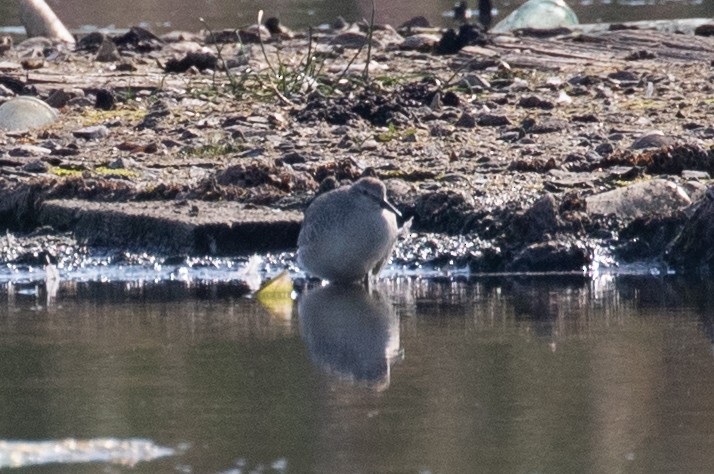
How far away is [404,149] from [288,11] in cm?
1284

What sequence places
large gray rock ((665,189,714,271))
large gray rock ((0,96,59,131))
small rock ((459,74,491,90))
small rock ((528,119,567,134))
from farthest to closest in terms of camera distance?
1. small rock ((459,74,491,90))
2. large gray rock ((0,96,59,131))
3. small rock ((528,119,567,134))
4. large gray rock ((665,189,714,271))

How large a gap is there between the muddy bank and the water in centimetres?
580

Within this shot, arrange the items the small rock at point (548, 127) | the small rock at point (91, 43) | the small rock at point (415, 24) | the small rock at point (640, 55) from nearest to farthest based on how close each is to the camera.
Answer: the small rock at point (548, 127), the small rock at point (640, 55), the small rock at point (91, 43), the small rock at point (415, 24)

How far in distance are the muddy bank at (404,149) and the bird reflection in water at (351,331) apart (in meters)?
0.88

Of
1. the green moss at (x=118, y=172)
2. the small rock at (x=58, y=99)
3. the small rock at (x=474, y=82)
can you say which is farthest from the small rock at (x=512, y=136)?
the small rock at (x=58, y=99)

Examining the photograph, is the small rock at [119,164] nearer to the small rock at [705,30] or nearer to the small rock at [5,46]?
the small rock at [5,46]

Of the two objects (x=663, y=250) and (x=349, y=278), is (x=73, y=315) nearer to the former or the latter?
(x=349, y=278)

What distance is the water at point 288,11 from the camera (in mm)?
19641

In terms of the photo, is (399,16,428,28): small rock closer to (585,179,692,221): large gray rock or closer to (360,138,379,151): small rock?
(360,138,379,151): small rock

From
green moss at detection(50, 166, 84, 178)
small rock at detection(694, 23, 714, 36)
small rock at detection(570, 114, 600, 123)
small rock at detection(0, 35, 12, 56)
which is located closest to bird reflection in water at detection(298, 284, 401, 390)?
green moss at detection(50, 166, 84, 178)

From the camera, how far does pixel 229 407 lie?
16.4 feet

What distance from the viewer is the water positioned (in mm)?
19641

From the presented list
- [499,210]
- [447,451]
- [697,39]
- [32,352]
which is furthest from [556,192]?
[697,39]

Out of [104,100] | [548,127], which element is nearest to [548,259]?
[548,127]
